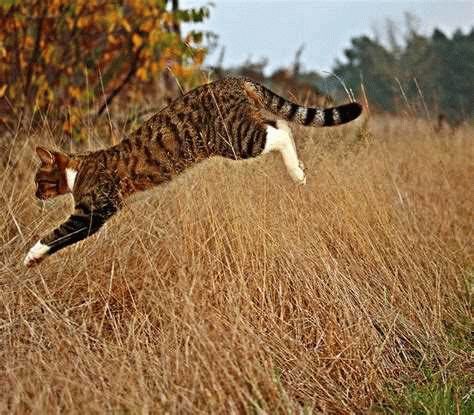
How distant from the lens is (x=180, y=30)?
7234 mm

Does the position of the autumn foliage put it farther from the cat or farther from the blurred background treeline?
Result: the cat

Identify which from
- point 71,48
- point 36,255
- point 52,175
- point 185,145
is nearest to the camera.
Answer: point 36,255

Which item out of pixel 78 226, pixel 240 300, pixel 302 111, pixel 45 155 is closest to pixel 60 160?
pixel 45 155

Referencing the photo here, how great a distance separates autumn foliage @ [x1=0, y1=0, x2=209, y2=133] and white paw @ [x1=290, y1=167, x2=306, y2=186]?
2157mm

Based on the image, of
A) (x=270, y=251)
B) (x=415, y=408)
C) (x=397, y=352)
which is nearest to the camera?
(x=415, y=408)

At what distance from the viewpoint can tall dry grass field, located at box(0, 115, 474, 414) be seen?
8.91 ft

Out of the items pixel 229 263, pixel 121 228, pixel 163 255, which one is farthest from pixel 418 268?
pixel 121 228

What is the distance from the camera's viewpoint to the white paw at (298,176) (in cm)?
398

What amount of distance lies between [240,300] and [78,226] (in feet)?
3.20

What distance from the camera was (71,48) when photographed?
7.09 metres

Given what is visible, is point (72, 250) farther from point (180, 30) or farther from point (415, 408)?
point (180, 30)

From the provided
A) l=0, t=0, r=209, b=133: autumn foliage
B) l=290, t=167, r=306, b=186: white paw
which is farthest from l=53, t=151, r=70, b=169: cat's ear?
l=0, t=0, r=209, b=133: autumn foliage

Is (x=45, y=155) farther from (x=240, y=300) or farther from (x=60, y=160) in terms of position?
(x=240, y=300)

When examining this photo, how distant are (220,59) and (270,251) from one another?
2.37 m
